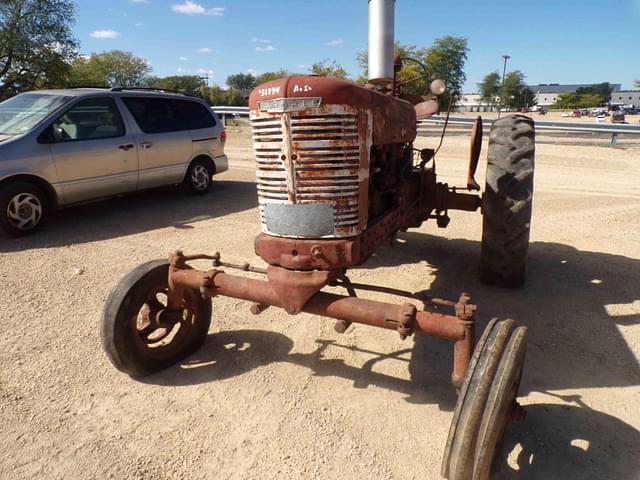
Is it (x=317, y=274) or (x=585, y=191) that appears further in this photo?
(x=585, y=191)

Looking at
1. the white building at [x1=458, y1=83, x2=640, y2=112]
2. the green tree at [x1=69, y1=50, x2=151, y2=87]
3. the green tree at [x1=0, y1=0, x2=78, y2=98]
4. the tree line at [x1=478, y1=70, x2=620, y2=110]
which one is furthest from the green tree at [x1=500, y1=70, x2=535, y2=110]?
the green tree at [x1=0, y1=0, x2=78, y2=98]

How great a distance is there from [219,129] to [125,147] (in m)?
2.08

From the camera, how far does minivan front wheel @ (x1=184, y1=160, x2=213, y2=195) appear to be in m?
8.25

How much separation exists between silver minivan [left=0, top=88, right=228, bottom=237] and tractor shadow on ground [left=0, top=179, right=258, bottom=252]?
32 cm

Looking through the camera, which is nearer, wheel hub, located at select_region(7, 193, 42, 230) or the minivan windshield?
wheel hub, located at select_region(7, 193, 42, 230)

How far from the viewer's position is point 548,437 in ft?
8.46

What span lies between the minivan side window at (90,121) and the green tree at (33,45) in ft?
72.5

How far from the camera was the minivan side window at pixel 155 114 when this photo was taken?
726 centimetres

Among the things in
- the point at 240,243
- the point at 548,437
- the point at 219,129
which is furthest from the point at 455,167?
the point at 548,437

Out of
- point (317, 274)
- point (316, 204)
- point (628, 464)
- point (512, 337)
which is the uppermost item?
point (316, 204)

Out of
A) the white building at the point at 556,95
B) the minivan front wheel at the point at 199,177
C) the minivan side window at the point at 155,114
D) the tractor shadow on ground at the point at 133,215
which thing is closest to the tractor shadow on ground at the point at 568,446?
the tractor shadow on ground at the point at 133,215

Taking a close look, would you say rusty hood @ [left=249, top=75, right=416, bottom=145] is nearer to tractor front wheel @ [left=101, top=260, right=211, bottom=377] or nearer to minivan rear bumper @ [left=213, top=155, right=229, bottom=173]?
tractor front wheel @ [left=101, top=260, right=211, bottom=377]

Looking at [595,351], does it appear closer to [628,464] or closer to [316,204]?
[628,464]

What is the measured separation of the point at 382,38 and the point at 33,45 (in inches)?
1113
